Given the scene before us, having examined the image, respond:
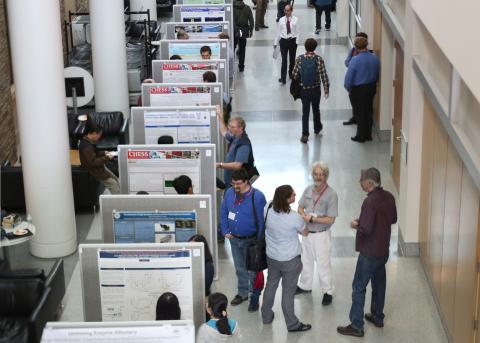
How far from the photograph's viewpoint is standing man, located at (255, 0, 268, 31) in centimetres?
2689

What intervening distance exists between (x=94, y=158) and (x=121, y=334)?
5.61m

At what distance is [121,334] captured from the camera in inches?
284

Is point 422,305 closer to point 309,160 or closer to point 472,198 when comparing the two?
point 472,198

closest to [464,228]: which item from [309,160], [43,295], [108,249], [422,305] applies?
[422,305]

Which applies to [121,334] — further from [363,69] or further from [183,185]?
A: [363,69]

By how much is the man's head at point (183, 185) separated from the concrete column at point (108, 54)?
6943mm

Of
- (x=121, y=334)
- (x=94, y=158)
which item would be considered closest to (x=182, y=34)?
(x=94, y=158)

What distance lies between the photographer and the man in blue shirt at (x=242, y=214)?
1000 cm

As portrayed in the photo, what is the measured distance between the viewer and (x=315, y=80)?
627 inches

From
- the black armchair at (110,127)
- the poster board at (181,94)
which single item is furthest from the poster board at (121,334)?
the black armchair at (110,127)

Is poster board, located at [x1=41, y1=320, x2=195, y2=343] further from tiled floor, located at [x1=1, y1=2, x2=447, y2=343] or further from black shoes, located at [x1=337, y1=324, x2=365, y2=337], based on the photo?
black shoes, located at [x1=337, y1=324, x2=365, y2=337]

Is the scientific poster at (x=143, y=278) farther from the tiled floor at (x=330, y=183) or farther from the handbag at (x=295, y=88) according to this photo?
the handbag at (x=295, y=88)

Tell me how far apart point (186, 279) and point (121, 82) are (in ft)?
30.0

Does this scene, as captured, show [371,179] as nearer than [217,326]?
No
